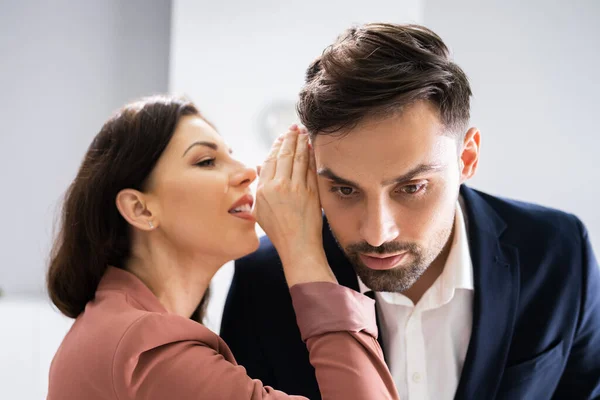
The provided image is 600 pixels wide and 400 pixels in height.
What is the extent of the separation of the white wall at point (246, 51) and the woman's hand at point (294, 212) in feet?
5.51

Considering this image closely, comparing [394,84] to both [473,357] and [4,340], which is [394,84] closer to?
[473,357]

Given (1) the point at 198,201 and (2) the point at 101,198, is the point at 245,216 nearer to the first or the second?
(1) the point at 198,201

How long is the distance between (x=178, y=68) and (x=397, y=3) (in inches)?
44.6

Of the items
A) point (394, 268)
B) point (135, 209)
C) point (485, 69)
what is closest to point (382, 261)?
point (394, 268)

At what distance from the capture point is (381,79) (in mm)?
1193

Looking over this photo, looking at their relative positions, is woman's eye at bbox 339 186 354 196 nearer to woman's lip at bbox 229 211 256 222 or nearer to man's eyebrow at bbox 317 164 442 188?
man's eyebrow at bbox 317 164 442 188

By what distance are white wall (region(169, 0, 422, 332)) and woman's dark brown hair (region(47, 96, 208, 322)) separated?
143cm

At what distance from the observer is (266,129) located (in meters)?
3.05

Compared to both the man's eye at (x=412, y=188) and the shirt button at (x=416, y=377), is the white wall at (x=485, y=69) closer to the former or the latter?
the shirt button at (x=416, y=377)

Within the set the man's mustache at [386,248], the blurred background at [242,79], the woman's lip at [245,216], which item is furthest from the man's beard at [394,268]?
the blurred background at [242,79]

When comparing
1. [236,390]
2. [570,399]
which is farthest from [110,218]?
[570,399]

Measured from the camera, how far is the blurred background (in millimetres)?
3061

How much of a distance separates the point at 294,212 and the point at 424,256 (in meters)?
0.29

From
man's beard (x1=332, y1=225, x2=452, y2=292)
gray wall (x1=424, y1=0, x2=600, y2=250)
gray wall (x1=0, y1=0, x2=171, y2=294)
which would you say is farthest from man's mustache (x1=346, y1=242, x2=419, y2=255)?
gray wall (x1=0, y1=0, x2=171, y2=294)
